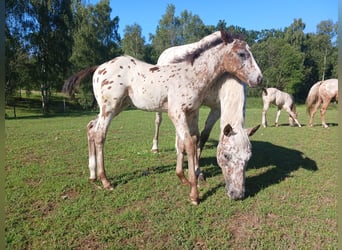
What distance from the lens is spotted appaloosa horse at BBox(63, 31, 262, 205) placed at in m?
4.05

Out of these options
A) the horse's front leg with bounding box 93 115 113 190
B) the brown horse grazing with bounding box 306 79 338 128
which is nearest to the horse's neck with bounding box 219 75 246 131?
the horse's front leg with bounding box 93 115 113 190

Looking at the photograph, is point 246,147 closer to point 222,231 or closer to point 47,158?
point 222,231

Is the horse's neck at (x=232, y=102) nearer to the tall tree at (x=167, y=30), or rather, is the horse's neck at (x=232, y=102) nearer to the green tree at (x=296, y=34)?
the tall tree at (x=167, y=30)

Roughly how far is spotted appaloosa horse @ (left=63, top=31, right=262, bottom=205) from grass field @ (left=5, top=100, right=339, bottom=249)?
0.46 metres

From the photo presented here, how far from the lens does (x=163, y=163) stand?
614 centimetres

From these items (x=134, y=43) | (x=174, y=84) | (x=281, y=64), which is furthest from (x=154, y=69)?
(x=281, y=64)

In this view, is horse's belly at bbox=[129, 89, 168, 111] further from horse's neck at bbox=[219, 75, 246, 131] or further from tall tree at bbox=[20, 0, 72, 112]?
tall tree at bbox=[20, 0, 72, 112]

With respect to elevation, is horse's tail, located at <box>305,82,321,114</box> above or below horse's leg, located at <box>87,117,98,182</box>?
above

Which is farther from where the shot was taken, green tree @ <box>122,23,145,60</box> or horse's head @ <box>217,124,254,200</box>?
green tree @ <box>122,23,145,60</box>

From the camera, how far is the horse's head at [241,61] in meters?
3.97

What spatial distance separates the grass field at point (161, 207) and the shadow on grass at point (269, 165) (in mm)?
24

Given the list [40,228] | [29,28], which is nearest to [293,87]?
[29,28]

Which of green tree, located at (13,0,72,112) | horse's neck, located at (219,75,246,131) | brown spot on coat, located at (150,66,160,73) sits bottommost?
horse's neck, located at (219,75,246,131)

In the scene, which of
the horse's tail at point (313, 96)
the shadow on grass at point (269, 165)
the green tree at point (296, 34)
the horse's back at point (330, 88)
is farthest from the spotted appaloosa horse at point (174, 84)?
the green tree at point (296, 34)
